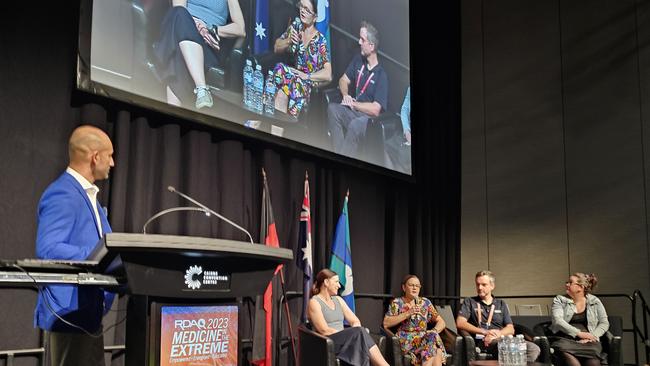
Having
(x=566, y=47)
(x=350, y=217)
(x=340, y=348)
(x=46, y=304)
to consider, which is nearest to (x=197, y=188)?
(x=340, y=348)

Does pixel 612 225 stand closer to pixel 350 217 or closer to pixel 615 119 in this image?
pixel 615 119

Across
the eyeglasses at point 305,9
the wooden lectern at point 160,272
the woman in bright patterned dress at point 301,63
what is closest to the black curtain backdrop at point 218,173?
the woman in bright patterned dress at point 301,63

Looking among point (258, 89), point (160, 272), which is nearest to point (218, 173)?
point (258, 89)

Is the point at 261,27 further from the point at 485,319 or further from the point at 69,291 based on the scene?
the point at 69,291

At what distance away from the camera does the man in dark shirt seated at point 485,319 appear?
546 cm

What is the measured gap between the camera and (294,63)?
5.32 m

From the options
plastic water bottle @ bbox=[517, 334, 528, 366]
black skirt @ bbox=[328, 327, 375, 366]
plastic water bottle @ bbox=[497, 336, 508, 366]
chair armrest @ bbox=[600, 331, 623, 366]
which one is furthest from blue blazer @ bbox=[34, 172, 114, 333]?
chair armrest @ bbox=[600, 331, 623, 366]

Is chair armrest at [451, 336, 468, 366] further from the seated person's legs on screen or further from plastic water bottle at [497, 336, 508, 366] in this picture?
the seated person's legs on screen

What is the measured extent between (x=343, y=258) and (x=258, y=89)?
1.71 metres

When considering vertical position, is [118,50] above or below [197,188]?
above

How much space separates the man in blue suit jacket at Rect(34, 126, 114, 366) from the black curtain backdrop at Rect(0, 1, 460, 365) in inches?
68.8

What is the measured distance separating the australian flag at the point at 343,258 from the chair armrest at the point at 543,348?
1531 mm

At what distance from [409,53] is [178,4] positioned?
343cm

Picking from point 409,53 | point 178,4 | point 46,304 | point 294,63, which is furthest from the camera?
point 409,53
